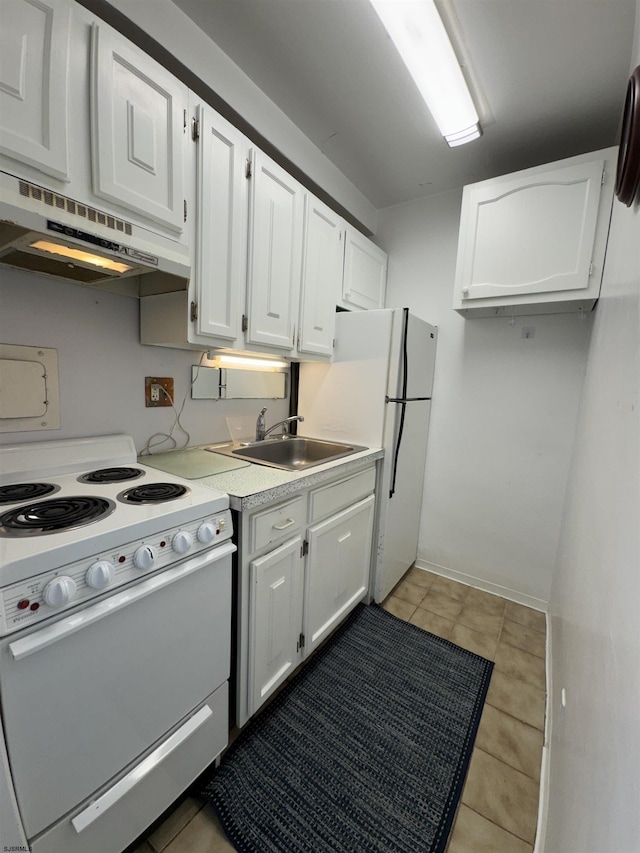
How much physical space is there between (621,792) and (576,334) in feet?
7.15

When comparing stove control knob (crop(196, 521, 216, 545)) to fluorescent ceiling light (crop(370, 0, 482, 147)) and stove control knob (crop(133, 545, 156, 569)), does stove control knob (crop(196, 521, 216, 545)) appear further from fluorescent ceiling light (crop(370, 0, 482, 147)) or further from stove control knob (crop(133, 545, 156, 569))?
fluorescent ceiling light (crop(370, 0, 482, 147))

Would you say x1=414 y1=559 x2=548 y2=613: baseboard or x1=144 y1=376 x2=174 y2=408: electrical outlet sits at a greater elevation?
x1=144 y1=376 x2=174 y2=408: electrical outlet

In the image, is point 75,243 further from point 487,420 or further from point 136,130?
point 487,420

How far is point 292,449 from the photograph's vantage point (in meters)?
2.21

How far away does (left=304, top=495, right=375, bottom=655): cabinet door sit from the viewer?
5.17ft

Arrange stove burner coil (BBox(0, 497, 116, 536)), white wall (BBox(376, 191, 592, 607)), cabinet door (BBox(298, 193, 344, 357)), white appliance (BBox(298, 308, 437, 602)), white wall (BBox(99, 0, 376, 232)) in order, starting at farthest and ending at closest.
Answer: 1. white wall (BBox(376, 191, 592, 607))
2. white appliance (BBox(298, 308, 437, 602))
3. cabinet door (BBox(298, 193, 344, 357))
4. white wall (BBox(99, 0, 376, 232))
5. stove burner coil (BBox(0, 497, 116, 536))

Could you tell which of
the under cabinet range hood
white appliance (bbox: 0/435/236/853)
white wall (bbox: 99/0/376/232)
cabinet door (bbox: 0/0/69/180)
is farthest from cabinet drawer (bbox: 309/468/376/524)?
white wall (bbox: 99/0/376/232)

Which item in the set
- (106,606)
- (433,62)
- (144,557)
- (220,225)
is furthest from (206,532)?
(433,62)

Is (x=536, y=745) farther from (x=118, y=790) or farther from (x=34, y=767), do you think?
(x=34, y=767)

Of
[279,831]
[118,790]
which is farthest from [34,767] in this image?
[279,831]

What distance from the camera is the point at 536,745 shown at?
139cm

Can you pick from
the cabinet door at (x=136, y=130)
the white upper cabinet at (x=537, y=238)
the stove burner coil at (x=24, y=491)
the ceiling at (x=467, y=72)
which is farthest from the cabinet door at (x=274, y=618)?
the ceiling at (x=467, y=72)

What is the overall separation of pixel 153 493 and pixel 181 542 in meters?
0.23

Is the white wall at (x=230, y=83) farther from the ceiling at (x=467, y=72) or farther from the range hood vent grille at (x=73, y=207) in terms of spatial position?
the range hood vent grille at (x=73, y=207)
